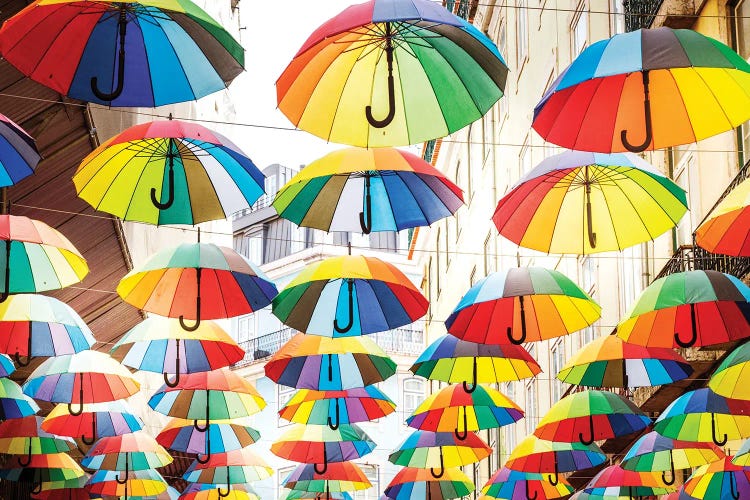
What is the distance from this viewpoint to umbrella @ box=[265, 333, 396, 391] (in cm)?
1797

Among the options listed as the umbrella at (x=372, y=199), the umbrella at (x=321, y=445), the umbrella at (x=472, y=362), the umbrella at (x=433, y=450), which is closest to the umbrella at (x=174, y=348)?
the umbrella at (x=472, y=362)

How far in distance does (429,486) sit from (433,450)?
2.47 metres

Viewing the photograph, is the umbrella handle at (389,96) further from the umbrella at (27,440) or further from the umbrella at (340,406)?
the umbrella at (27,440)

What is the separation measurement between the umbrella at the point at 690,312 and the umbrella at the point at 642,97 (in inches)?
143

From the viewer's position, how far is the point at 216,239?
4388cm

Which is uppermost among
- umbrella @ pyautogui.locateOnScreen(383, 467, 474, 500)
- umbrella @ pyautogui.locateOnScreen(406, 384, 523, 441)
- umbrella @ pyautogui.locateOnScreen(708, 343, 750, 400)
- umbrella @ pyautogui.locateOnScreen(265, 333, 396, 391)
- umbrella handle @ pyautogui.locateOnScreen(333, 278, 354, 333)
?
umbrella handle @ pyautogui.locateOnScreen(333, 278, 354, 333)

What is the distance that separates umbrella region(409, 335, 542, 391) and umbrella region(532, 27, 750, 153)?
632cm

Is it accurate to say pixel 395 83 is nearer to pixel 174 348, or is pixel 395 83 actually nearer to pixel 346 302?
pixel 346 302

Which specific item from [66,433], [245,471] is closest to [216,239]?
[245,471]

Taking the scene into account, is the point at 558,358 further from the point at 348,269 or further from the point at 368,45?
the point at 368,45

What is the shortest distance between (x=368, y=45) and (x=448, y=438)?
997 centimetres

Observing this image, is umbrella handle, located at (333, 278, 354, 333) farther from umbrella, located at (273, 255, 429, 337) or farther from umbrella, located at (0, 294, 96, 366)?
umbrella, located at (0, 294, 96, 366)

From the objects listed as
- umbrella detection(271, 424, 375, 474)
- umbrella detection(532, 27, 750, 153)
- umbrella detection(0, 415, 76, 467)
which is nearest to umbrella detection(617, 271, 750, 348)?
umbrella detection(532, 27, 750, 153)

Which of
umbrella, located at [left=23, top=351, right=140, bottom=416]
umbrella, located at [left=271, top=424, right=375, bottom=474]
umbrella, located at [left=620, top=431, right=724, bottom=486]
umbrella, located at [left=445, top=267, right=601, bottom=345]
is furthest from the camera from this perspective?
umbrella, located at [left=271, top=424, right=375, bottom=474]
